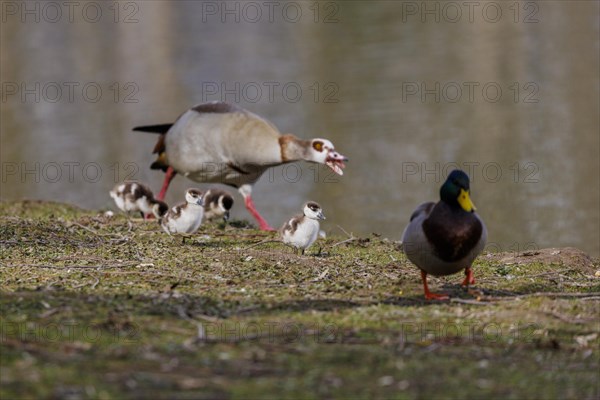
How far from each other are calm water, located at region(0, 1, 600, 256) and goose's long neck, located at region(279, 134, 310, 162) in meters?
3.52

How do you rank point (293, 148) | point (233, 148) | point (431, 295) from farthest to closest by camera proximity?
point (233, 148) < point (293, 148) < point (431, 295)

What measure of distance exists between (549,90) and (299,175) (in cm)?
870

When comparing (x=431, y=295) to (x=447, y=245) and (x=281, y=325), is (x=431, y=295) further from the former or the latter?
(x=281, y=325)

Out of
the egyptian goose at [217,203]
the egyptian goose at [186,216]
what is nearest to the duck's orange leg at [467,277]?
the egyptian goose at [186,216]

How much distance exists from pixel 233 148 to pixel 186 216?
2.42m

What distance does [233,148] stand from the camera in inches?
555

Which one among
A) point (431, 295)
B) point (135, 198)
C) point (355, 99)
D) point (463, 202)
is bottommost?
point (431, 295)

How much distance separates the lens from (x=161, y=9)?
48.6 meters

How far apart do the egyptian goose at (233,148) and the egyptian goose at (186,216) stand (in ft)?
6.02

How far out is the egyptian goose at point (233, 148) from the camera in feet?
45.8

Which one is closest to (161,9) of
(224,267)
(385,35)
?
(385,35)

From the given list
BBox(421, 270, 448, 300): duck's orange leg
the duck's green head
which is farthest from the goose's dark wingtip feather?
BBox(421, 270, 448, 300): duck's orange leg

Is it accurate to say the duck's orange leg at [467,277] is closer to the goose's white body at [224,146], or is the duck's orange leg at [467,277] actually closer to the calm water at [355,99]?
the goose's white body at [224,146]

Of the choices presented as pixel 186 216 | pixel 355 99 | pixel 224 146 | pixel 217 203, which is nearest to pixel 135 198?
pixel 217 203
